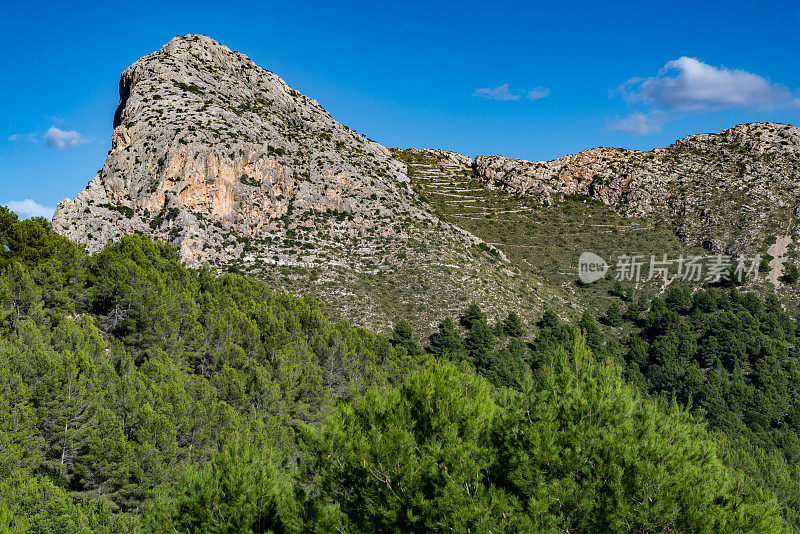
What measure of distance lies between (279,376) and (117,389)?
9.89m

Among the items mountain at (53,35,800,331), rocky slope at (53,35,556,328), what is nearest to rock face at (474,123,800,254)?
mountain at (53,35,800,331)

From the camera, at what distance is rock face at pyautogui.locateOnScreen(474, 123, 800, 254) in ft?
248

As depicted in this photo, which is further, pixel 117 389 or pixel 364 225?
pixel 364 225

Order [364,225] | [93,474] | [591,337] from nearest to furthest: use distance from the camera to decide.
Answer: [93,474] → [591,337] → [364,225]

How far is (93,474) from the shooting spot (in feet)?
56.3

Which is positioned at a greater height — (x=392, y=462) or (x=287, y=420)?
(x=392, y=462)

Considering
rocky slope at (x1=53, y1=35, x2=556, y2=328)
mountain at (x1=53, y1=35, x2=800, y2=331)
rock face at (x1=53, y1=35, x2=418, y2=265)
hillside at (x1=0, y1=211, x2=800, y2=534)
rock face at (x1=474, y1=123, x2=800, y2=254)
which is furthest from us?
rock face at (x1=474, y1=123, x2=800, y2=254)

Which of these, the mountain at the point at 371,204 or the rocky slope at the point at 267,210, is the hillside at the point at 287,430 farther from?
the mountain at the point at 371,204

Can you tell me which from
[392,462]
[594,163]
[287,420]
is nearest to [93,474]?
[287,420]

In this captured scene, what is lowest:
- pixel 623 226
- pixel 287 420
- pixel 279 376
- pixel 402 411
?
pixel 287 420

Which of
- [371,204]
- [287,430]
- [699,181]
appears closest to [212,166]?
[371,204]

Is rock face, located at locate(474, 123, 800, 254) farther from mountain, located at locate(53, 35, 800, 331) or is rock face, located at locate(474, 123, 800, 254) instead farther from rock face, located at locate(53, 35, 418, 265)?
rock face, located at locate(53, 35, 418, 265)

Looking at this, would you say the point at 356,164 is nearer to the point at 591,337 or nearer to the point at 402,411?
the point at 591,337

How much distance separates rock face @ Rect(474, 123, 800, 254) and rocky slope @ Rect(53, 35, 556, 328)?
31.9 meters
